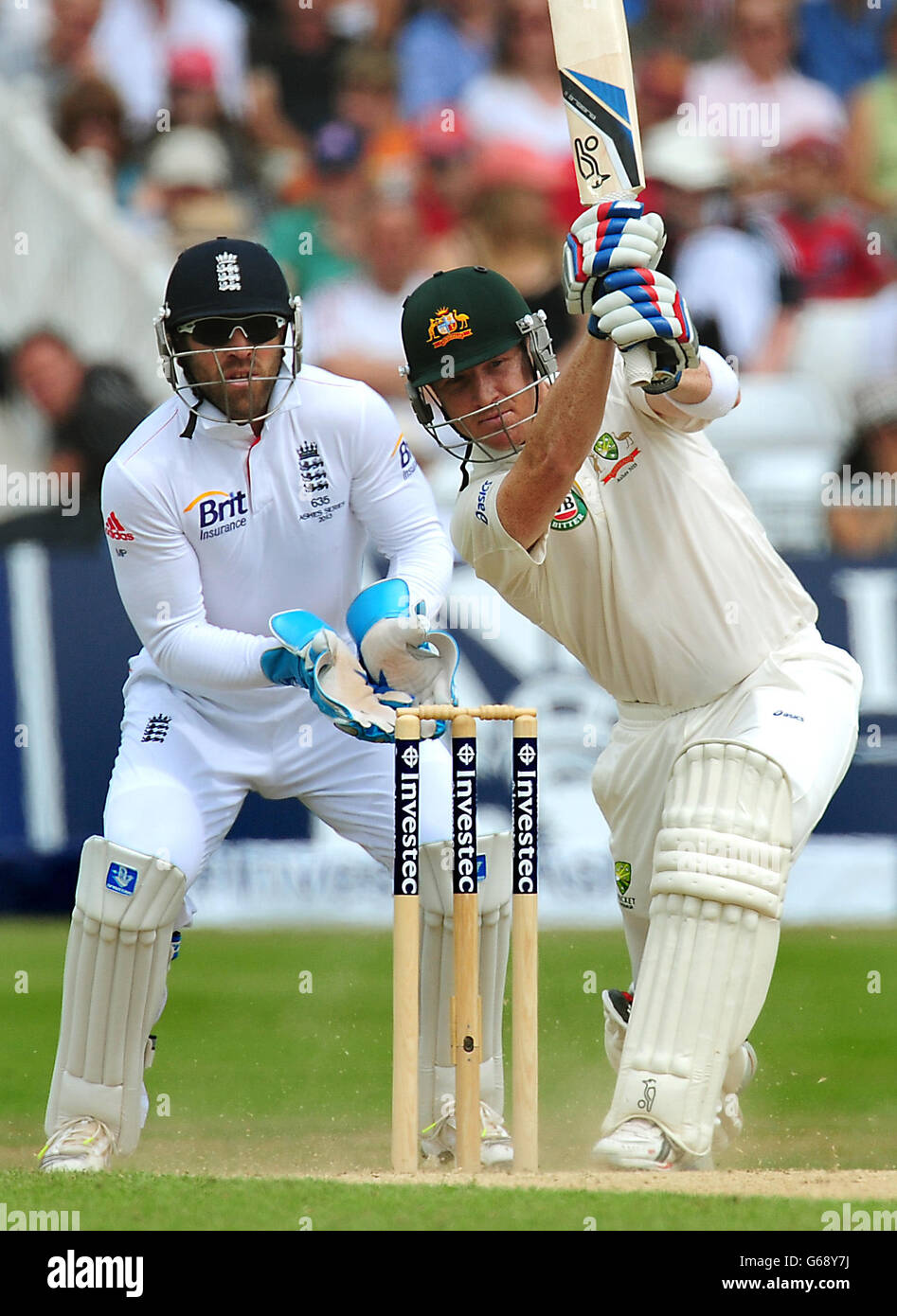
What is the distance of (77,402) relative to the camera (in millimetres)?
8828

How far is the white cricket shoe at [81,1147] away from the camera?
4.11 meters

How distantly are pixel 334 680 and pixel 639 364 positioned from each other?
1049 mm

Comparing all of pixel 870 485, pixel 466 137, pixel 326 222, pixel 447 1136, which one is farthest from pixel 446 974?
pixel 466 137

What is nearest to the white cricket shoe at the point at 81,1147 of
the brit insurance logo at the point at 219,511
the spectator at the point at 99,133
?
the brit insurance logo at the point at 219,511

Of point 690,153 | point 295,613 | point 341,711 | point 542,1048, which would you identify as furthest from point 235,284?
point 690,153

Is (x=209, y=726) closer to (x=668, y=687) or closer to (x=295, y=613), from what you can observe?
(x=295, y=613)

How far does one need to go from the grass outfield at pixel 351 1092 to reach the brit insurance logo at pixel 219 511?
4.96 ft

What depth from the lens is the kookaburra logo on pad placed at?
14.3 ft

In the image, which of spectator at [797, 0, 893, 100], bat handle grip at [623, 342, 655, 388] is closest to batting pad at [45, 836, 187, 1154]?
bat handle grip at [623, 342, 655, 388]

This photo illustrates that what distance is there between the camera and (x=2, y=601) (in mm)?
7453

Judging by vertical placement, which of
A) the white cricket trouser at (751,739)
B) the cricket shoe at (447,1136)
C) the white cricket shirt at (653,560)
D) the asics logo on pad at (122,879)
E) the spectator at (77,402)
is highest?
the spectator at (77,402)
